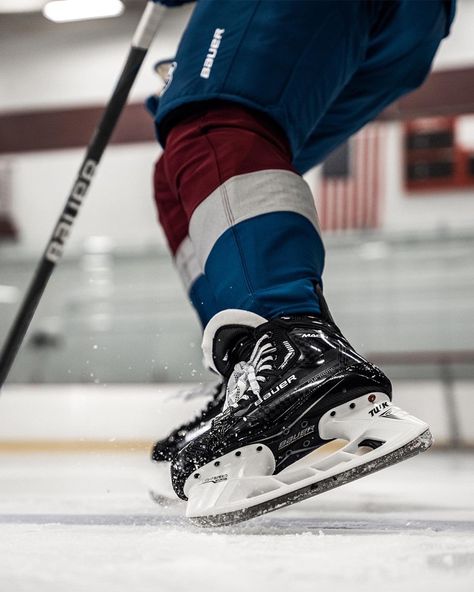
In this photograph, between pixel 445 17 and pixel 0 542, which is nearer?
pixel 0 542

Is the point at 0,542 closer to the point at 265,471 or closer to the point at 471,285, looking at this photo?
the point at 265,471

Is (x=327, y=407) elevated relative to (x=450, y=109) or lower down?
lower down

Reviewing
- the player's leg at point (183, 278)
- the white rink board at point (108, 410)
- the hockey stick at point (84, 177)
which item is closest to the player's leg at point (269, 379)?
the player's leg at point (183, 278)

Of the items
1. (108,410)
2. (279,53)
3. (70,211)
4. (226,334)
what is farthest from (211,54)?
(108,410)

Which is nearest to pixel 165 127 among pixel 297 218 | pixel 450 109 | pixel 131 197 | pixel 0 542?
pixel 297 218

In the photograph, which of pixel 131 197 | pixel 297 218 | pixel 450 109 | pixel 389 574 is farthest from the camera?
pixel 131 197

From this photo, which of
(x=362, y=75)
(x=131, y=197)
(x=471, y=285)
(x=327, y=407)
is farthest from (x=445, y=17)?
(x=131, y=197)

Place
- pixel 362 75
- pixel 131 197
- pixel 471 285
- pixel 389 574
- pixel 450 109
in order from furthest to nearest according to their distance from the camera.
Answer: pixel 131 197, pixel 471 285, pixel 450 109, pixel 362 75, pixel 389 574

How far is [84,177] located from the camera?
124cm

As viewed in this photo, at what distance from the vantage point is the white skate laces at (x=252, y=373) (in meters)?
0.75

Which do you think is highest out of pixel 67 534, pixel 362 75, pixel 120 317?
pixel 362 75

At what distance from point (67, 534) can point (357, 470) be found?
25 centimetres

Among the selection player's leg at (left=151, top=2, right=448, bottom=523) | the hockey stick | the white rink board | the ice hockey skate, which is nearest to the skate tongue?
player's leg at (left=151, top=2, right=448, bottom=523)

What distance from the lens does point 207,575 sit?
0.50 m
